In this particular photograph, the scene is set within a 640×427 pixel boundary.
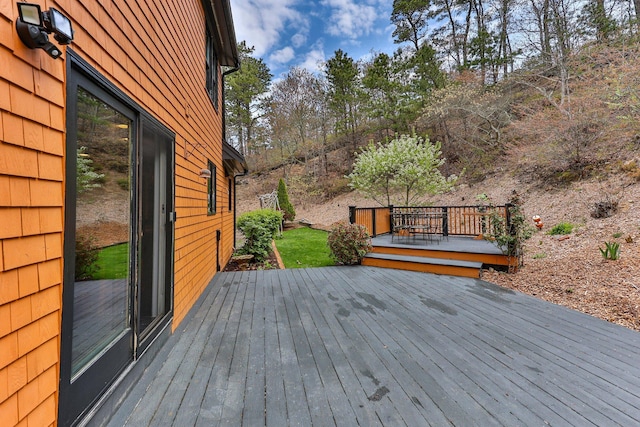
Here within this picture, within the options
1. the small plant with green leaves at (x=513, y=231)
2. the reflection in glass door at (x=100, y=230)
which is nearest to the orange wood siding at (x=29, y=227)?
the reflection in glass door at (x=100, y=230)

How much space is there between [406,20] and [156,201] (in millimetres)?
18750

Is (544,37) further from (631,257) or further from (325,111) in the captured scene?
(325,111)

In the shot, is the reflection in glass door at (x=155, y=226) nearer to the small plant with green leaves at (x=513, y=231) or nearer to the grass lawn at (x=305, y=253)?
the grass lawn at (x=305, y=253)

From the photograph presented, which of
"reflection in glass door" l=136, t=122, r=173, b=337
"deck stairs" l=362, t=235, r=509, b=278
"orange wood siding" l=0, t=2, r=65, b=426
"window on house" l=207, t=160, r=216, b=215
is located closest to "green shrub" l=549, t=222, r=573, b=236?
"deck stairs" l=362, t=235, r=509, b=278

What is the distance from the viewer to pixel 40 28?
115 centimetres

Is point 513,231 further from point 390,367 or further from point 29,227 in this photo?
point 29,227

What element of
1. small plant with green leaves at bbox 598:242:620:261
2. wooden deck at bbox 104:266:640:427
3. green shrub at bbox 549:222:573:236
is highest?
green shrub at bbox 549:222:573:236

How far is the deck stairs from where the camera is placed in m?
5.18

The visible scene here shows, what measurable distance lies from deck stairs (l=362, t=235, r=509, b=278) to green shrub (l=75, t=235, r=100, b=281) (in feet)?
17.2

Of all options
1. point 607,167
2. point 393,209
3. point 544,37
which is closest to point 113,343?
point 393,209

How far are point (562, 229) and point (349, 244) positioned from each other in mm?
5057

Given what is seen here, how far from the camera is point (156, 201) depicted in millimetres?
2721

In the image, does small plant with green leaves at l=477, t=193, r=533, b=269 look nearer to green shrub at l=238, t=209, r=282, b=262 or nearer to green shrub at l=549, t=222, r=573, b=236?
green shrub at l=549, t=222, r=573, b=236

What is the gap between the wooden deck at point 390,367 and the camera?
174cm
